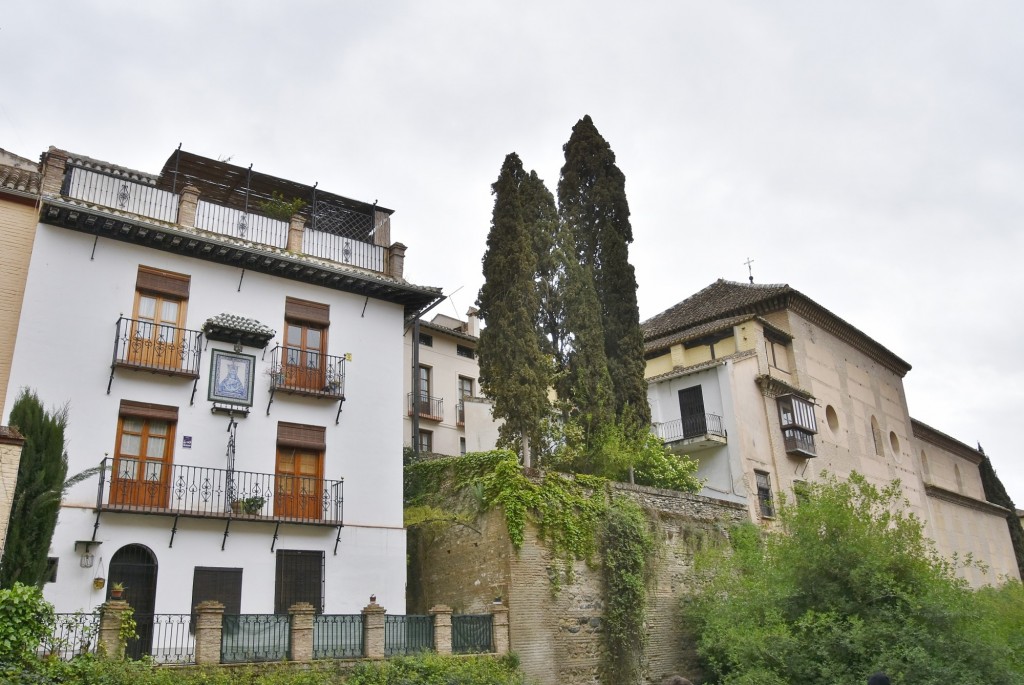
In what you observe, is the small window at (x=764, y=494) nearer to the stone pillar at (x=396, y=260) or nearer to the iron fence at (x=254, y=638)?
the stone pillar at (x=396, y=260)

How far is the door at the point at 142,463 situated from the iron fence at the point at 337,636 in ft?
11.9

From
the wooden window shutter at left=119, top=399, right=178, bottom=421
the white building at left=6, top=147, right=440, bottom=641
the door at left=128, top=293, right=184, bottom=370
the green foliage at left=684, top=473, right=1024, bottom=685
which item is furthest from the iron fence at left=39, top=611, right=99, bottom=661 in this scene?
the green foliage at left=684, top=473, right=1024, bottom=685

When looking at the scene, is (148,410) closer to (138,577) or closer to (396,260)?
(138,577)

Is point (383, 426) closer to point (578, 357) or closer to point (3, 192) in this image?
point (578, 357)

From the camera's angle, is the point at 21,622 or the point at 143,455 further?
the point at 143,455

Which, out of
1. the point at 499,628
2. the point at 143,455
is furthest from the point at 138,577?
the point at 499,628

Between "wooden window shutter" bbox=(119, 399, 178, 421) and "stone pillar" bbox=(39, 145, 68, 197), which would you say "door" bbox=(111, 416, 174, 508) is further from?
"stone pillar" bbox=(39, 145, 68, 197)

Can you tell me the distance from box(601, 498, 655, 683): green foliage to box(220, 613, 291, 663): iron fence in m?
6.91

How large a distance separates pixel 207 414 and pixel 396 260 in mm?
5702

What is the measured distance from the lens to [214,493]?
16078 mm

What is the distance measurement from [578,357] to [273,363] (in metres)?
7.78

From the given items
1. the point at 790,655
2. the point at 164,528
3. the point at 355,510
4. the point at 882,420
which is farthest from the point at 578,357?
the point at 882,420

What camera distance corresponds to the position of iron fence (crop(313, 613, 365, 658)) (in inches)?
567

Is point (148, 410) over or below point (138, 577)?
over
